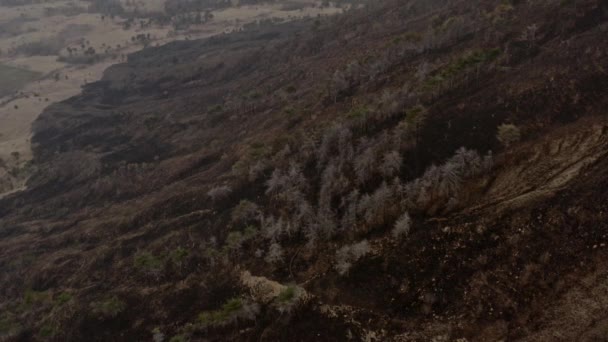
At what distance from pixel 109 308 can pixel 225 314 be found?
18600mm

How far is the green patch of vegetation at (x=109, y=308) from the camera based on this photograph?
158ft

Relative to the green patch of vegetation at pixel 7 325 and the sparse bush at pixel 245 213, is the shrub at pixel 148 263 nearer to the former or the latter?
the sparse bush at pixel 245 213

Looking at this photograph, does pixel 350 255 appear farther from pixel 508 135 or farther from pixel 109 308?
pixel 109 308

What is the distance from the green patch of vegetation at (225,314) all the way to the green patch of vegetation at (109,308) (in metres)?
14.5

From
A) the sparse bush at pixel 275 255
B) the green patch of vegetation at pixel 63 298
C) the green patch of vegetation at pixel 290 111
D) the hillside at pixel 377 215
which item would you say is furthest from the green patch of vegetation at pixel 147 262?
the green patch of vegetation at pixel 290 111

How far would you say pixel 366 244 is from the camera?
124 ft

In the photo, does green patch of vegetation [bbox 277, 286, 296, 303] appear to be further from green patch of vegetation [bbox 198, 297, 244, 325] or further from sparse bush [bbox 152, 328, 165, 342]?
sparse bush [bbox 152, 328, 165, 342]

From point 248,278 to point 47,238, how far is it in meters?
53.7

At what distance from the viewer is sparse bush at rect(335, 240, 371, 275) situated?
120 feet

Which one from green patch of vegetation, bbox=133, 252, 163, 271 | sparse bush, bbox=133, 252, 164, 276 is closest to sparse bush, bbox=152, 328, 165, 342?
sparse bush, bbox=133, 252, 164, 276

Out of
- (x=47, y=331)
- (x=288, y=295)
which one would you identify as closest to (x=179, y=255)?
(x=47, y=331)

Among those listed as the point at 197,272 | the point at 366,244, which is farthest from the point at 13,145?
the point at 366,244

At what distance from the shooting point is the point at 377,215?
3997 centimetres

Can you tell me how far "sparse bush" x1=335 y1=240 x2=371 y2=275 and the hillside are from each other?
5.2 inches
